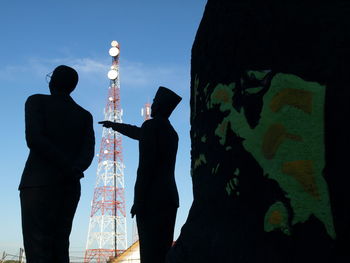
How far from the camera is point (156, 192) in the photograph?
4090 mm

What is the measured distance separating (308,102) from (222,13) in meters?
1.28


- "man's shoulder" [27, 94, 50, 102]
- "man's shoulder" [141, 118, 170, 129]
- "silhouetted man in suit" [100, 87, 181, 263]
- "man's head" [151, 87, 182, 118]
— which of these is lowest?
A: "silhouetted man in suit" [100, 87, 181, 263]

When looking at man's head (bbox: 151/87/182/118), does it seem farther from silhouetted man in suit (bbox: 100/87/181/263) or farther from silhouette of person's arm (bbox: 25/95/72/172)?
silhouette of person's arm (bbox: 25/95/72/172)

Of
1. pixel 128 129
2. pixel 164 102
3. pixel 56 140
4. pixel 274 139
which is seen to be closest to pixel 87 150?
pixel 56 140

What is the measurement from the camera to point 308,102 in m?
3.11

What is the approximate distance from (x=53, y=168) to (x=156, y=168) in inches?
44.7

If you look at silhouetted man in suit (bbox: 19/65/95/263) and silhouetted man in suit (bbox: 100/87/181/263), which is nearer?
silhouetted man in suit (bbox: 19/65/95/263)

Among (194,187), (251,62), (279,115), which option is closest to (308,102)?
(279,115)

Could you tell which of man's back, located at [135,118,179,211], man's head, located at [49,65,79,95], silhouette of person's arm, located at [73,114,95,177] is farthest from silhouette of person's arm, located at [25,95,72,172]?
man's back, located at [135,118,179,211]

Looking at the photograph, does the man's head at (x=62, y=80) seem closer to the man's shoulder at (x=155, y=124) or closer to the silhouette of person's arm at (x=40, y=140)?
the silhouette of person's arm at (x=40, y=140)

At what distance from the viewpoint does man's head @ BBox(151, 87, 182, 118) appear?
4.46 m

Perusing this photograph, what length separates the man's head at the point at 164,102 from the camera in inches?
176

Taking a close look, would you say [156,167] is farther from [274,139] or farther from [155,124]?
[274,139]

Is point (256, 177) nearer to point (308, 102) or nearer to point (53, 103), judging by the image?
point (308, 102)
